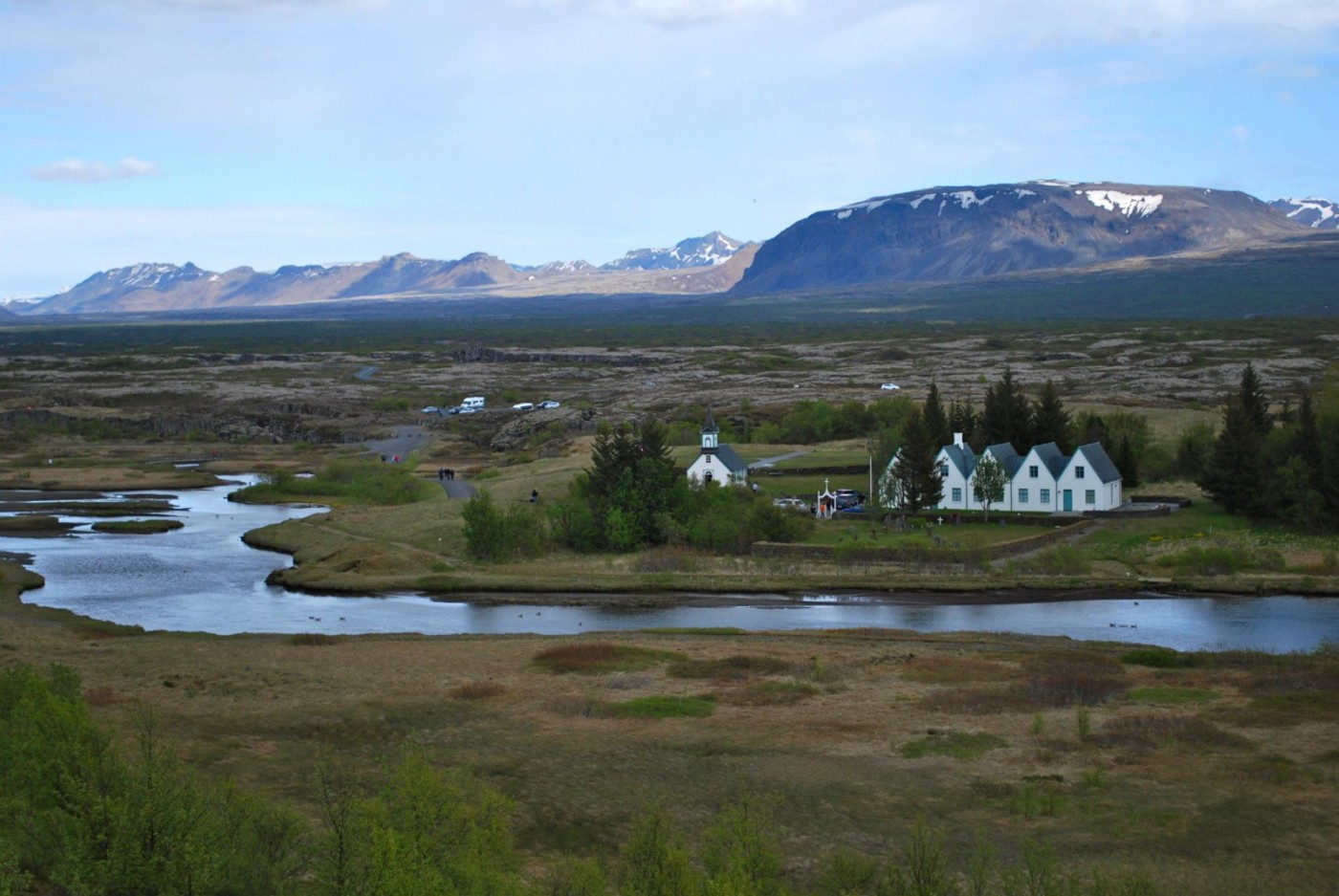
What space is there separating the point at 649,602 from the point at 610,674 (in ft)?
47.2

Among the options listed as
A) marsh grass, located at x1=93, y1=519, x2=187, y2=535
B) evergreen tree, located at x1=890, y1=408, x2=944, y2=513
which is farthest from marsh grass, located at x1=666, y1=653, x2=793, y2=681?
marsh grass, located at x1=93, y1=519, x2=187, y2=535

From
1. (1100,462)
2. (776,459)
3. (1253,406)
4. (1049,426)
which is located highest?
(1253,406)

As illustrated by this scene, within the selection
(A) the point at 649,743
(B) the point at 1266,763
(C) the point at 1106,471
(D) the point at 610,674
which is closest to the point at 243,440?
(C) the point at 1106,471

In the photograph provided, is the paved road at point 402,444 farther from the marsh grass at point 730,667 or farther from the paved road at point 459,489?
the marsh grass at point 730,667

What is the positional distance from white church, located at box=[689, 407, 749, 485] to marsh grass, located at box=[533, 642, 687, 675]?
25.3 metres

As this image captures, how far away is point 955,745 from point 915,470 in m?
34.6

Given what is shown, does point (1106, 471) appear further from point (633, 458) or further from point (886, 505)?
point (633, 458)

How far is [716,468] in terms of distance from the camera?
65125 millimetres

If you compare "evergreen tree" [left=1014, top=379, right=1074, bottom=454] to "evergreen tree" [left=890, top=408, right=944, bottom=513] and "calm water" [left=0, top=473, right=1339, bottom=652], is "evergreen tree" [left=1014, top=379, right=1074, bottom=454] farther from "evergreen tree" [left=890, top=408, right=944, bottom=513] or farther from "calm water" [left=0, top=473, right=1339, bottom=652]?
"calm water" [left=0, top=473, right=1339, bottom=652]

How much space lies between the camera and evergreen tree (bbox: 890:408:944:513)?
61.5 meters

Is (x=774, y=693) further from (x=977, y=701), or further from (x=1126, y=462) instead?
(x=1126, y=462)

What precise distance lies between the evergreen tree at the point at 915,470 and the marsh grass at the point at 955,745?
109ft

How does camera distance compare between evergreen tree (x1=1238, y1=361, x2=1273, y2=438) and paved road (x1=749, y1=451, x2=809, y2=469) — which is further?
paved road (x1=749, y1=451, x2=809, y2=469)

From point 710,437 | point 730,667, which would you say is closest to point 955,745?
point 730,667
